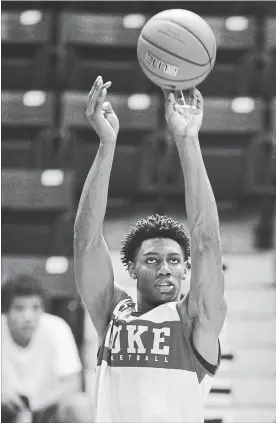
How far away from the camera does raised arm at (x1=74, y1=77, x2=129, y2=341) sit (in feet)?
9.56

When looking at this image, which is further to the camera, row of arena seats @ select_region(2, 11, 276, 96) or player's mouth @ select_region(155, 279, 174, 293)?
row of arena seats @ select_region(2, 11, 276, 96)

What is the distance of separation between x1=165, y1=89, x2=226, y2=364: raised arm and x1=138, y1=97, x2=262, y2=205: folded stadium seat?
3475mm

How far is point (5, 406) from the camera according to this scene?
471 cm

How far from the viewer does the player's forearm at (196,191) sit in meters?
2.78

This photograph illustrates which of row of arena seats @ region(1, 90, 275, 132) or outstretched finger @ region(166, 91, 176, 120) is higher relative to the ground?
row of arena seats @ region(1, 90, 275, 132)

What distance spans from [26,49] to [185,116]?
473 centimetres

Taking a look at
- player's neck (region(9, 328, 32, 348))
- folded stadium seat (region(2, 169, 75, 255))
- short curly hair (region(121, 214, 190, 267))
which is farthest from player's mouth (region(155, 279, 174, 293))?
folded stadium seat (region(2, 169, 75, 255))

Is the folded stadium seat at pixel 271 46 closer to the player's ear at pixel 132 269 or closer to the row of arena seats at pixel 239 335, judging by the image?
the row of arena seats at pixel 239 335

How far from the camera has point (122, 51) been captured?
7234 millimetres

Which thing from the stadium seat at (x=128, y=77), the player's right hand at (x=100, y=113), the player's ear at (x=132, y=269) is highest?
the stadium seat at (x=128, y=77)

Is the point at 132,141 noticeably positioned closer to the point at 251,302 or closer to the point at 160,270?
the point at 251,302

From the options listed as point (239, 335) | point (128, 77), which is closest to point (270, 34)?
point (128, 77)

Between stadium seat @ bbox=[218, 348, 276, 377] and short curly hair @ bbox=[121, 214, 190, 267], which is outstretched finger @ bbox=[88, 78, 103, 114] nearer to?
short curly hair @ bbox=[121, 214, 190, 267]

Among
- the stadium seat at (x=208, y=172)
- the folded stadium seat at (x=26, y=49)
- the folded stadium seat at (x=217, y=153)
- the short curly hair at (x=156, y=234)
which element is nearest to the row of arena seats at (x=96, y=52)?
the folded stadium seat at (x=26, y=49)
